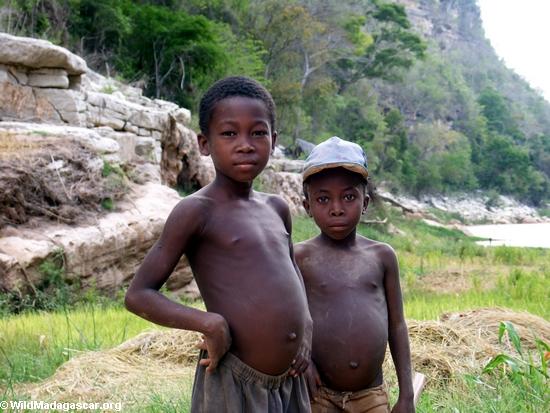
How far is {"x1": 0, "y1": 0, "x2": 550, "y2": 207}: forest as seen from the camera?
18328 mm

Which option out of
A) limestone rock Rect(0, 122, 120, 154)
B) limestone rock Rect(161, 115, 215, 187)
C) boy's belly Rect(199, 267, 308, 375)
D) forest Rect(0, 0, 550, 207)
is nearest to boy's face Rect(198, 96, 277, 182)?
boy's belly Rect(199, 267, 308, 375)

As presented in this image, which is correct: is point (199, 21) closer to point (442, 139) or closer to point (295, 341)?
point (295, 341)

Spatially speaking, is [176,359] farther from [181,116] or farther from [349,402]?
[181,116]

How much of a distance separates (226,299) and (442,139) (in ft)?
167

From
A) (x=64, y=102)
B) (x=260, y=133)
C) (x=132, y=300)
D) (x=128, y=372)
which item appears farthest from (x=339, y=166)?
(x=64, y=102)

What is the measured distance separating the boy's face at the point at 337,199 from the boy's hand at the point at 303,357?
392mm

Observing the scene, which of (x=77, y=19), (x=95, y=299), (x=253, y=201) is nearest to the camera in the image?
(x=253, y=201)

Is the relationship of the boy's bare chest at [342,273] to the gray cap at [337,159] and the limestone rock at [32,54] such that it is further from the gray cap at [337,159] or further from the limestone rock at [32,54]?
the limestone rock at [32,54]

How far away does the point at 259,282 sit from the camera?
1.66 metres

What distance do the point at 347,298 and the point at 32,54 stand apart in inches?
330

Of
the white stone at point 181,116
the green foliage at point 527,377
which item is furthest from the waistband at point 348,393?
the white stone at point 181,116

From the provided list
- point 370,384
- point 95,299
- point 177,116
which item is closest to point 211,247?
point 370,384

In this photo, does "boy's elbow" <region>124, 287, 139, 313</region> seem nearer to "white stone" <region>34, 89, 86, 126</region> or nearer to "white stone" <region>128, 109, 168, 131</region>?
"white stone" <region>34, 89, 86, 126</region>

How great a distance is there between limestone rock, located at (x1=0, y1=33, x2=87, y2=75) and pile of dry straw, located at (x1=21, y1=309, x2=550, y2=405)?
6.27 m
